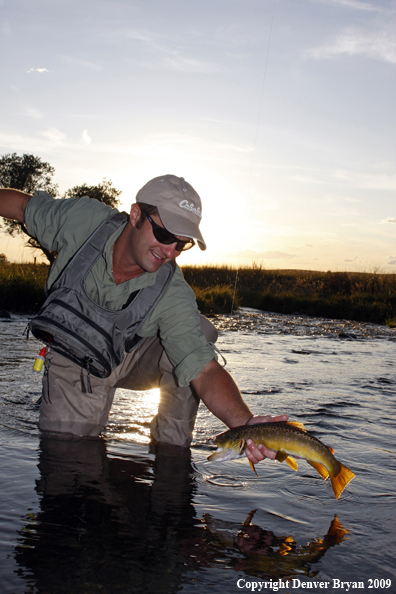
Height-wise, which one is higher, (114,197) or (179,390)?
(114,197)

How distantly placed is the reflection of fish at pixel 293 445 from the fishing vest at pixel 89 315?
115 cm

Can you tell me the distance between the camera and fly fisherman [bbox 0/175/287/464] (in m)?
3.40

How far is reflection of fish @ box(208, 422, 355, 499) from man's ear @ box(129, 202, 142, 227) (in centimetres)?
153

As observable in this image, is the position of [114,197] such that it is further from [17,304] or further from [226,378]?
[226,378]

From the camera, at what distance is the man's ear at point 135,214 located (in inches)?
136

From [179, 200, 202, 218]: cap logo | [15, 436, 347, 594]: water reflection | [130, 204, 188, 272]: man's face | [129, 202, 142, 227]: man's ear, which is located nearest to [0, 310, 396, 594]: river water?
[15, 436, 347, 594]: water reflection

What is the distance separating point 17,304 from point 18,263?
270 inches

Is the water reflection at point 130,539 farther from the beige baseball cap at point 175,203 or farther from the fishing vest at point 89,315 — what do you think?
the beige baseball cap at point 175,203

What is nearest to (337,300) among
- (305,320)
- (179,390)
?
(305,320)

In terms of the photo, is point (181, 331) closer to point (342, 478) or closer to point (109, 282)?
point (109, 282)

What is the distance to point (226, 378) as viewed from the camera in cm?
342

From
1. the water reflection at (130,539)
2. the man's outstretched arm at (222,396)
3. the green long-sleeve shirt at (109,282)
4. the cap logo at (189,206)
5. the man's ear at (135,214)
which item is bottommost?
the water reflection at (130,539)

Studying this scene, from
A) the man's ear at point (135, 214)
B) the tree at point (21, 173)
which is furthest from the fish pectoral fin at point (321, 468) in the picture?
the tree at point (21, 173)

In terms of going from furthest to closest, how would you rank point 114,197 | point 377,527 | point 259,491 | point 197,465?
point 114,197, point 197,465, point 259,491, point 377,527
